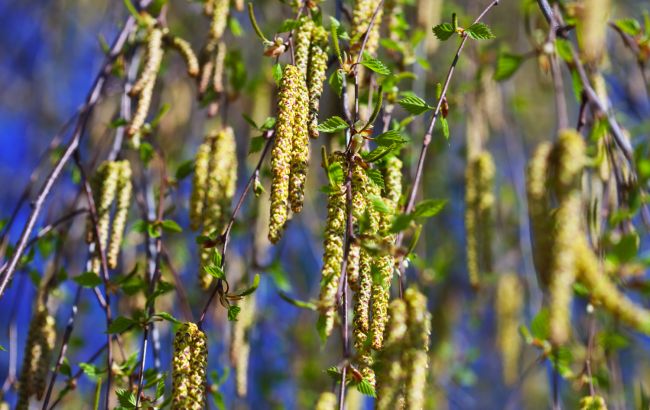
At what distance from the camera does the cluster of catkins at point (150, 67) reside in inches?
83.7

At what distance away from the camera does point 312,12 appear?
6.40 feet

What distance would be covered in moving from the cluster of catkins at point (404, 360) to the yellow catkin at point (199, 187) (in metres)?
0.85

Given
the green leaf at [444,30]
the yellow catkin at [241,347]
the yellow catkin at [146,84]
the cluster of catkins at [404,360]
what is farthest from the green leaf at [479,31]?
the yellow catkin at [241,347]

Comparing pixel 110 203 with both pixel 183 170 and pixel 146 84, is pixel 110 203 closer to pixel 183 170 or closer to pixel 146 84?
pixel 183 170

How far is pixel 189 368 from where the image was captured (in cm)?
156

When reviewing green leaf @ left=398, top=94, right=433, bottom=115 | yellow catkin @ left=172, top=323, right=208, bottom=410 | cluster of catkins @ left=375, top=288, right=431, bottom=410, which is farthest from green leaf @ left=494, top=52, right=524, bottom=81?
yellow catkin @ left=172, top=323, right=208, bottom=410

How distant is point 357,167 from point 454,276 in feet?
11.8

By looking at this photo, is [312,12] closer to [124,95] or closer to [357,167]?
[357,167]

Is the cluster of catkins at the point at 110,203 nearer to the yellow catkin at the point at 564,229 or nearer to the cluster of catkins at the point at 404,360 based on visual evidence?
the cluster of catkins at the point at 404,360

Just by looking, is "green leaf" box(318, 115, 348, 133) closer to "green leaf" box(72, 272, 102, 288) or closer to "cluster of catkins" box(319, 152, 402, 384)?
"cluster of catkins" box(319, 152, 402, 384)

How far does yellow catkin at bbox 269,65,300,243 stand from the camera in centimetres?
151

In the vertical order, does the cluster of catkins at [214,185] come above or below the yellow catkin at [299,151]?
above

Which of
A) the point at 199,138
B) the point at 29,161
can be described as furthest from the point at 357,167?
the point at 29,161

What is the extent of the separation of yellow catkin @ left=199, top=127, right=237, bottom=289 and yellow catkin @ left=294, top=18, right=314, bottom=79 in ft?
1.57
